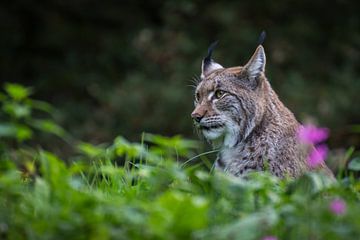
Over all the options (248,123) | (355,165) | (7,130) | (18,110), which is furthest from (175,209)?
(248,123)

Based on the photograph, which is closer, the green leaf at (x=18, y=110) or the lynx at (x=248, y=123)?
the green leaf at (x=18, y=110)

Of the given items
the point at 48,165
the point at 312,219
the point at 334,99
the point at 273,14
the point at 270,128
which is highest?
the point at 273,14

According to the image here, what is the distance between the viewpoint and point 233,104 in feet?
19.3

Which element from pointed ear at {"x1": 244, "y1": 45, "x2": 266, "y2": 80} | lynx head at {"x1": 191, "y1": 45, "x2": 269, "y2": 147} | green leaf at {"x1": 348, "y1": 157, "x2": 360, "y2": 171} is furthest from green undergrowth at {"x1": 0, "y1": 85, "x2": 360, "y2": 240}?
pointed ear at {"x1": 244, "y1": 45, "x2": 266, "y2": 80}

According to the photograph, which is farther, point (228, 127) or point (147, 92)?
point (147, 92)

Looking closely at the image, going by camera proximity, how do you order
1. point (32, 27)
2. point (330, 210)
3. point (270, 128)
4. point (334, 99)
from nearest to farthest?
point (330, 210) < point (270, 128) < point (334, 99) < point (32, 27)

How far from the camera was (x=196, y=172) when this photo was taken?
3906mm

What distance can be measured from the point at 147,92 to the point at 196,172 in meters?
9.34

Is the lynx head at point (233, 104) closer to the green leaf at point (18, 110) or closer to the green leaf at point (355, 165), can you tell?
the green leaf at point (355, 165)

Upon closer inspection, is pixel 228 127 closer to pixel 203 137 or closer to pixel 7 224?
pixel 203 137

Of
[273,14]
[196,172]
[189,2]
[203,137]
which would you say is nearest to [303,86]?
[273,14]

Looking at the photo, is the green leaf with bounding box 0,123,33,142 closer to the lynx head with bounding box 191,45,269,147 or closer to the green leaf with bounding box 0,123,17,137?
the green leaf with bounding box 0,123,17,137

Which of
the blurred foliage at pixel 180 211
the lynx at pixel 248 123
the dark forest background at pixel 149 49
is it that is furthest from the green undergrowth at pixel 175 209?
the dark forest background at pixel 149 49

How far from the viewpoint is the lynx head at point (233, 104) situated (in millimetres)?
5758
